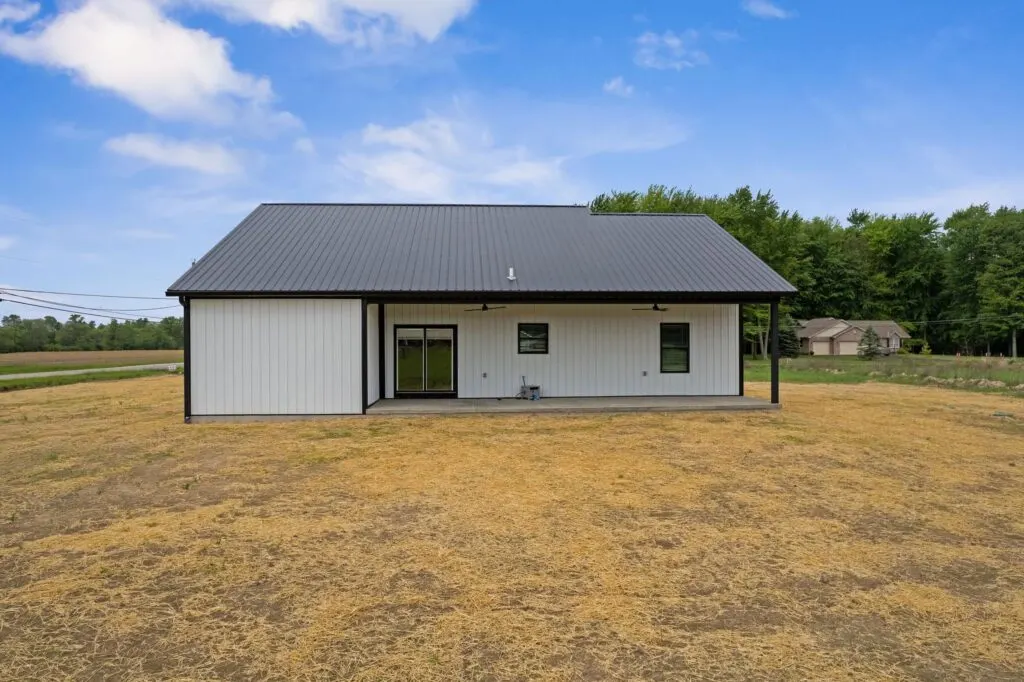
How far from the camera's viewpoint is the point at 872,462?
742cm

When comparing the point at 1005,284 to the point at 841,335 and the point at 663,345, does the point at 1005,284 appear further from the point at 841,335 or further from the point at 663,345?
the point at 663,345

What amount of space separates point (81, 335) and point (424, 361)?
69849 millimetres

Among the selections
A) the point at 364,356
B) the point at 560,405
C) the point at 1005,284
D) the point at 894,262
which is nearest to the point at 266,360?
the point at 364,356

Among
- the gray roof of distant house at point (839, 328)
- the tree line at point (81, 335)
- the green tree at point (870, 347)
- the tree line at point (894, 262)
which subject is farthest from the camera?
the tree line at point (81, 335)

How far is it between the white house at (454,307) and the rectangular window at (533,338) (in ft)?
0.09

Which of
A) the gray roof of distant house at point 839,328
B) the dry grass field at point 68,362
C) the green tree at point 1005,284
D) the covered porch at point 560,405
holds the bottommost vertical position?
the covered porch at point 560,405

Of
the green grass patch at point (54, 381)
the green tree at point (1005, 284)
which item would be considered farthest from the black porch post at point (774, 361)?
the green tree at point (1005, 284)

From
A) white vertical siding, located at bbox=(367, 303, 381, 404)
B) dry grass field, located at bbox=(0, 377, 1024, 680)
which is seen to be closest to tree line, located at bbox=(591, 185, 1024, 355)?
white vertical siding, located at bbox=(367, 303, 381, 404)

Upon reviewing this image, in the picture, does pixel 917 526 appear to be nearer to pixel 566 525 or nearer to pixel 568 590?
pixel 566 525

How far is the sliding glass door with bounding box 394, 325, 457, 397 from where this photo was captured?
13648 millimetres

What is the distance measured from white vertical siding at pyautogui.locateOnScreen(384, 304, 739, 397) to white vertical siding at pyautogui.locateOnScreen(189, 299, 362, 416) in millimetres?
2390

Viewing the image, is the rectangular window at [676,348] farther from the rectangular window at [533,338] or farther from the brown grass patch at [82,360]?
the brown grass patch at [82,360]

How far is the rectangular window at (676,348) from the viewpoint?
1401 cm

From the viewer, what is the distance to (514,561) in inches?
160
